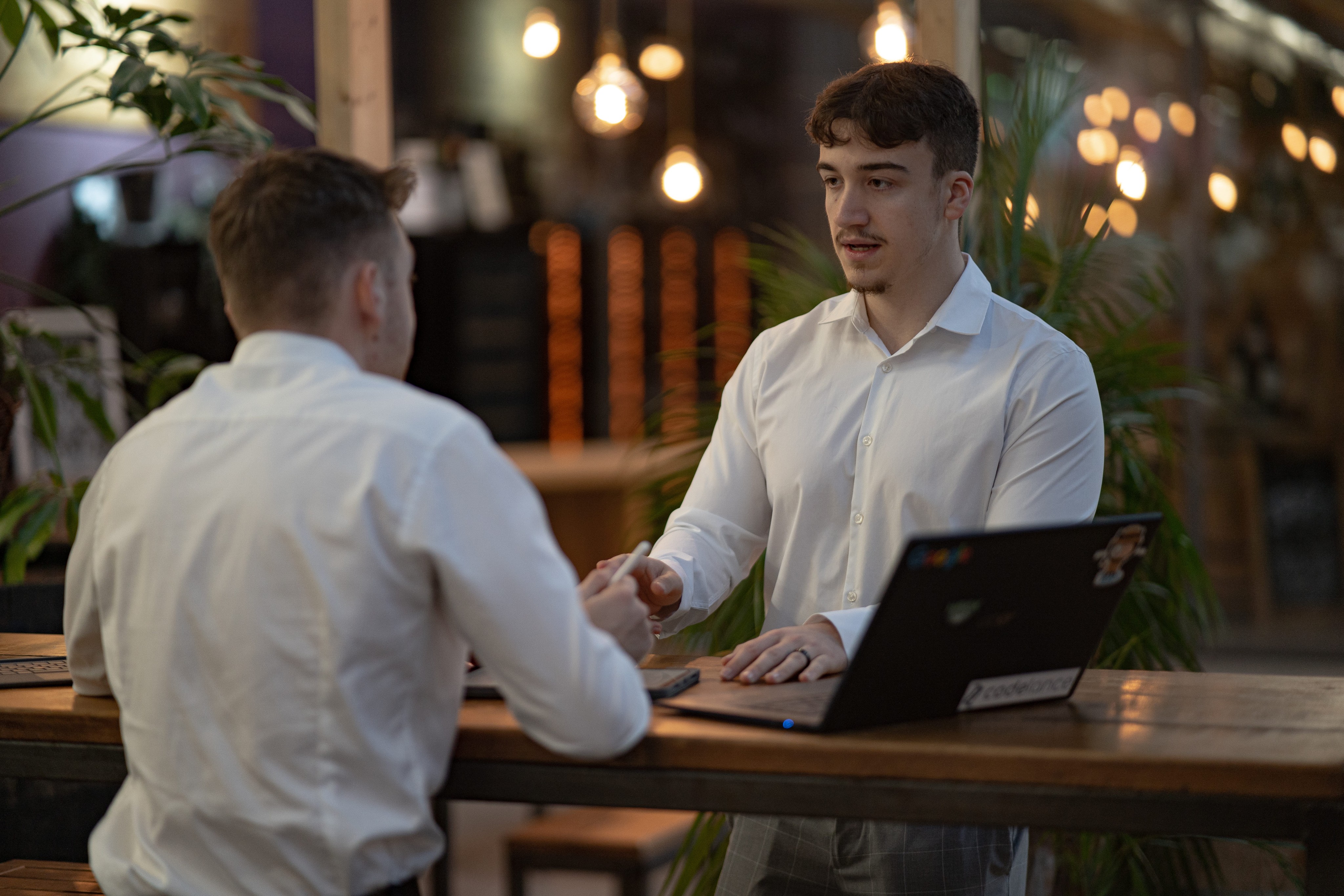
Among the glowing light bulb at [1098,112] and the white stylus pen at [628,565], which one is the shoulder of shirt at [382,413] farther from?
the glowing light bulb at [1098,112]

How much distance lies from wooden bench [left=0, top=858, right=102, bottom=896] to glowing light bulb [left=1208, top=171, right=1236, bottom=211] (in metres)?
5.86

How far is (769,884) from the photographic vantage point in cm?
188

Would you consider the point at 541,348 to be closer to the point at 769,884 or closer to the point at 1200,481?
the point at 1200,481

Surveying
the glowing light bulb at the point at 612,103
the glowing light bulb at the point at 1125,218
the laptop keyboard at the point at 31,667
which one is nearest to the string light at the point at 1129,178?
the laptop keyboard at the point at 31,667

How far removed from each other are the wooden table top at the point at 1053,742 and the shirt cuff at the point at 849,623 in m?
0.23

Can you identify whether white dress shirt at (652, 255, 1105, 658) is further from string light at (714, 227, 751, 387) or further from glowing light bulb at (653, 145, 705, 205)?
string light at (714, 227, 751, 387)

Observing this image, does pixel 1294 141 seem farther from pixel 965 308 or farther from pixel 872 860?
pixel 872 860

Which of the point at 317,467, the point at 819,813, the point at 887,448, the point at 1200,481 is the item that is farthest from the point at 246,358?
the point at 1200,481

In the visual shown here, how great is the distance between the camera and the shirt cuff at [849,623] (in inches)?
65.3

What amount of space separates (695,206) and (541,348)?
1634mm

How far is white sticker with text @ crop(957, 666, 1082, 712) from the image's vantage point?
4.76 feet

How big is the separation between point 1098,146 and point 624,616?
5.90 m

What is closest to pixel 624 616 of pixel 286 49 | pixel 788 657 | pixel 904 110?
pixel 788 657

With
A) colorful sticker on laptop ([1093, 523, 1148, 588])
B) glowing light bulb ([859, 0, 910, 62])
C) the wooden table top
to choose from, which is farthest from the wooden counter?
glowing light bulb ([859, 0, 910, 62])
